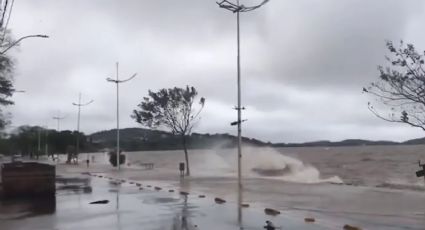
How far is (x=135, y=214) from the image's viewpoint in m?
16.2

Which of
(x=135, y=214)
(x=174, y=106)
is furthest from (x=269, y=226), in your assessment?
(x=174, y=106)

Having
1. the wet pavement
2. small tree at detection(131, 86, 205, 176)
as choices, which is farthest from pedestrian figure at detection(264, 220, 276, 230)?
small tree at detection(131, 86, 205, 176)

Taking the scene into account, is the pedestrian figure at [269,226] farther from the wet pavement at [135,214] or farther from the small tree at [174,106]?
the small tree at [174,106]

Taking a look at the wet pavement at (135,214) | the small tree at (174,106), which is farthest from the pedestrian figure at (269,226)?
the small tree at (174,106)

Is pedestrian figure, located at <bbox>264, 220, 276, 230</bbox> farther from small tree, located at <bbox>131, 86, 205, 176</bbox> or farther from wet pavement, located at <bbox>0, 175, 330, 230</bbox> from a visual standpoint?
small tree, located at <bbox>131, 86, 205, 176</bbox>

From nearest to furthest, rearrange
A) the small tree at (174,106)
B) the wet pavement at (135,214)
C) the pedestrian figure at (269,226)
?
the pedestrian figure at (269,226) → the wet pavement at (135,214) → the small tree at (174,106)

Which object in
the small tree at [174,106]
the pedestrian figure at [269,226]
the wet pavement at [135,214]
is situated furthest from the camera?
the small tree at [174,106]

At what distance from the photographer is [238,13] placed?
80.0ft

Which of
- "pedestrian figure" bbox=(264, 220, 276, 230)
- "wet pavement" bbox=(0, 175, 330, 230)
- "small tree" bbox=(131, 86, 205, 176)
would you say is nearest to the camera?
"pedestrian figure" bbox=(264, 220, 276, 230)

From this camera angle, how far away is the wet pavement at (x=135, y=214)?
13867 millimetres

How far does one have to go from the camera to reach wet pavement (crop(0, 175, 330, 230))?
13.9 metres

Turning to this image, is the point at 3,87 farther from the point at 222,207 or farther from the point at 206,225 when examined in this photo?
the point at 206,225

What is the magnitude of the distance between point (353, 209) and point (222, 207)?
3.94 metres

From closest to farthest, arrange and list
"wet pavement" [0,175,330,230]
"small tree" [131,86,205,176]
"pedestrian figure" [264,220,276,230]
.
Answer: "pedestrian figure" [264,220,276,230] < "wet pavement" [0,175,330,230] < "small tree" [131,86,205,176]
